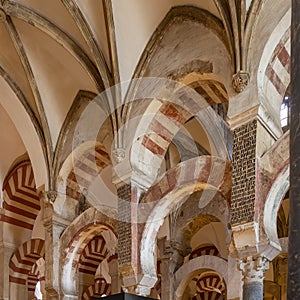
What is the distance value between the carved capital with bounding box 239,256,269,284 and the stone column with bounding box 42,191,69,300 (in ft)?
14.1

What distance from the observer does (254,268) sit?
611 centimetres

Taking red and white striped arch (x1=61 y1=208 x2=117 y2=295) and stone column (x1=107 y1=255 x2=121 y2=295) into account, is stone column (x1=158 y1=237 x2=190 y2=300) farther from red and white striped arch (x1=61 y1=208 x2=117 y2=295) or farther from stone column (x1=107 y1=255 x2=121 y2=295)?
red and white striped arch (x1=61 y1=208 x2=117 y2=295)

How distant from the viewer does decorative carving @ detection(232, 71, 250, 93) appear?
6.64m

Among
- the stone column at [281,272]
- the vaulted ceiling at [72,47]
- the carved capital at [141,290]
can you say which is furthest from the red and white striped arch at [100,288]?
the carved capital at [141,290]

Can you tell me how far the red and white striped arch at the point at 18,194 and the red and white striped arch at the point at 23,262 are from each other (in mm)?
443

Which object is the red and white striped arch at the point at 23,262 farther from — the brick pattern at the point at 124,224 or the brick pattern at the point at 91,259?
the brick pattern at the point at 124,224

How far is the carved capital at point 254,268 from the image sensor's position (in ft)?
19.9

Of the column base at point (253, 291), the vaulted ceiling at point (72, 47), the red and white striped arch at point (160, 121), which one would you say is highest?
the vaulted ceiling at point (72, 47)

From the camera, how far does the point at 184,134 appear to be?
1100cm

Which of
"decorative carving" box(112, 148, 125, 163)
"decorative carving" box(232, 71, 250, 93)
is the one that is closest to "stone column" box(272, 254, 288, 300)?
"decorative carving" box(112, 148, 125, 163)

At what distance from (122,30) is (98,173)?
3156mm

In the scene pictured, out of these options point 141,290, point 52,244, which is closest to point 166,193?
point 141,290

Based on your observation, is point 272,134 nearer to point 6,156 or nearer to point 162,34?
point 162,34

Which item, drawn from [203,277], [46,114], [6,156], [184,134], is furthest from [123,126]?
[203,277]
